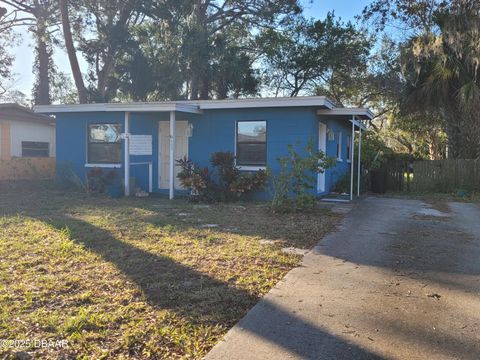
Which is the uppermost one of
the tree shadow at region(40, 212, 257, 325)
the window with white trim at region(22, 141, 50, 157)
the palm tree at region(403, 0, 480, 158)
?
the palm tree at region(403, 0, 480, 158)

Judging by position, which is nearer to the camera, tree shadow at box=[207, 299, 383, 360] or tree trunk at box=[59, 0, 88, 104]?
tree shadow at box=[207, 299, 383, 360]

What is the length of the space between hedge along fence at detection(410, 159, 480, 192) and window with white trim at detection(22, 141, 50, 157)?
14086mm

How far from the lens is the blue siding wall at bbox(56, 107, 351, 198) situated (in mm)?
11039

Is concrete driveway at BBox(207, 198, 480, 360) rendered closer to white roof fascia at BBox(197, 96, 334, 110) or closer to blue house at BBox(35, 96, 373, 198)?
white roof fascia at BBox(197, 96, 334, 110)

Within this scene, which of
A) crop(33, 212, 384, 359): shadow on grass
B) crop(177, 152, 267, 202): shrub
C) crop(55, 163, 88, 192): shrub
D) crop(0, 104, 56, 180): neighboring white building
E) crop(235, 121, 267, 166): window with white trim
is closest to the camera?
crop(33, 212, 384, 359): shadow on grass

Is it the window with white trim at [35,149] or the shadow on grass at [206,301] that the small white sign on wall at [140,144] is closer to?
the shadow on grass at [206,301]

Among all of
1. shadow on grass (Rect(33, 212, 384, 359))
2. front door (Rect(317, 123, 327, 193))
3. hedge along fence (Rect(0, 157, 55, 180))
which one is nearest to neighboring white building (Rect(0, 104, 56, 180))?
hedge along fence (Rect(0, 157, 55, 180))

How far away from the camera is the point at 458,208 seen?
1078 cm

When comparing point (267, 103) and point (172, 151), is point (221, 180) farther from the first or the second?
point (267, 103)

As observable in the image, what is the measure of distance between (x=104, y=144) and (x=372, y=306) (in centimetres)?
1091

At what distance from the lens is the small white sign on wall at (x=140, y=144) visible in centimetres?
1202

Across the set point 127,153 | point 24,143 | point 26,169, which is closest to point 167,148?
point 127,153

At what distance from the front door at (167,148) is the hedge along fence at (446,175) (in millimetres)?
8625

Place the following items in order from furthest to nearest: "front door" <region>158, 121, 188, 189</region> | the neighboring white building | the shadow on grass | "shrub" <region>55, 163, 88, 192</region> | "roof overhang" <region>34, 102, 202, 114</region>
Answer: the neighboring white building, "shrub" <region>55, 163, 88, 192</region>, "front door" <region>158, 121, 188, 189</region>, "roof overhang" <region>34, 102, 202, 114</region>, the shadow on grass
